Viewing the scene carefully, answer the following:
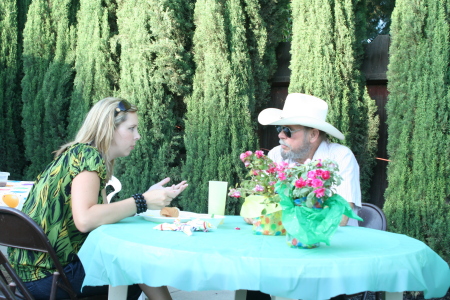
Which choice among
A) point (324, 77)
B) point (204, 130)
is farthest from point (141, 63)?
point (324, 77)

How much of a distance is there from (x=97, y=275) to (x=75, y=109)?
14.9 feet

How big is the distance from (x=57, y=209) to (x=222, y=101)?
297 cm

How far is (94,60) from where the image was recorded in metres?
5.90

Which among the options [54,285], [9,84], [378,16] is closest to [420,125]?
[54,285]

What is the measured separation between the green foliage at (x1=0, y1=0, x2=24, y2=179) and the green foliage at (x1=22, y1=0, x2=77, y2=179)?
0.40m

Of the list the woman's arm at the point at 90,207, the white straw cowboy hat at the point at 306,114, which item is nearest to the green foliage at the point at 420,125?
the white straw cowboy hat at the point at 306,114

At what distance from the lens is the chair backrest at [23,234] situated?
197cm

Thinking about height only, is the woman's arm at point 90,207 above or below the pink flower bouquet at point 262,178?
below

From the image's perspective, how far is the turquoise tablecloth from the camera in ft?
5.02

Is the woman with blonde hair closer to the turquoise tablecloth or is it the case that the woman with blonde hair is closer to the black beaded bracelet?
the black beaded bracelet

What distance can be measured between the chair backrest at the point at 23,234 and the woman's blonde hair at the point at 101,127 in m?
0.51

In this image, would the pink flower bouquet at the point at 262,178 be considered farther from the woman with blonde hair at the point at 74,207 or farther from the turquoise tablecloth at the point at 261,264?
the woman with blonde hair at the point at 74,207

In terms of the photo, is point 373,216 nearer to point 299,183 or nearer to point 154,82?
point 299,183

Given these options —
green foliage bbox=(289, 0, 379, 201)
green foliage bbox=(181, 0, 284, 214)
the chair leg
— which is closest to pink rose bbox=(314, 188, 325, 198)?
the chair leg
